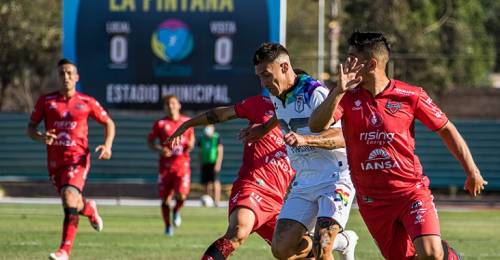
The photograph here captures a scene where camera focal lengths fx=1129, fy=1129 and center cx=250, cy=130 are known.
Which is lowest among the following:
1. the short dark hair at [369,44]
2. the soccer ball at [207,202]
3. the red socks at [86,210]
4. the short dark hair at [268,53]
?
the soccer ball at [207,202]

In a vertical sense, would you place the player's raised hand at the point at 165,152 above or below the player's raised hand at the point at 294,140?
below

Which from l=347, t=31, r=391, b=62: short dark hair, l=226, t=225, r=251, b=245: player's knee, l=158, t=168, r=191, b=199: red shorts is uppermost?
l=347, t=31, r=391, b=62: short dark hair

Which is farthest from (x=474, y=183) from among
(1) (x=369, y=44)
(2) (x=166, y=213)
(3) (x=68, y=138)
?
(2) (x=166, y=213)

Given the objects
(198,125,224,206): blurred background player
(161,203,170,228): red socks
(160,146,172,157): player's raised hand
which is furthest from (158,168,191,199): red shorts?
(198,125,224,206): blurred background player

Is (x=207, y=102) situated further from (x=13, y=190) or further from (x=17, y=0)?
(x=17, y=0)

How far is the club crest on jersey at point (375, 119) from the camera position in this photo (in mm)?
8375

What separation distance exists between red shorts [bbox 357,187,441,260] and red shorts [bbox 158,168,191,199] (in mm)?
10698

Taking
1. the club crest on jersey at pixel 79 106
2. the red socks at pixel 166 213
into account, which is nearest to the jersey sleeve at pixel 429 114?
the club crest on jersey at pixel 79 106

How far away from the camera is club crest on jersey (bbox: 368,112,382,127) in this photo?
8375mm

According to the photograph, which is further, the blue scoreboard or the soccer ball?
the soccer ball

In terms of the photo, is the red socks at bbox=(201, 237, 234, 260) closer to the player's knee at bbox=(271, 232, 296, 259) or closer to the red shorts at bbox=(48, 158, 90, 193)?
the player's knee at bbox=(271, 232, 296, 259)

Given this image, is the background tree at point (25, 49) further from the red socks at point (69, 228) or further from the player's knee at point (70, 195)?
the red socks at point (69, 228)

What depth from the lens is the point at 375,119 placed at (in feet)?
27.5

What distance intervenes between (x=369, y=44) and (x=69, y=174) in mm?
5762
